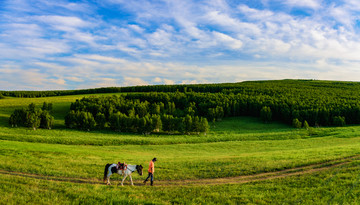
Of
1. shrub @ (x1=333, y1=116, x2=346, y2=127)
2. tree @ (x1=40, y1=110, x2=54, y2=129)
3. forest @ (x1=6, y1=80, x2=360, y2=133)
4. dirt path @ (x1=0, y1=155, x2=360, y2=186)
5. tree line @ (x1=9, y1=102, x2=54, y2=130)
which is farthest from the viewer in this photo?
shrub @ (x1=333, y1=116, x2=346, y2=127)

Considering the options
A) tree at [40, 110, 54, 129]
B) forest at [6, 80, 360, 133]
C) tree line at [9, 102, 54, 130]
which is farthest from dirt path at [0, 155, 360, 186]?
tree at [40, 110, 54, 129]

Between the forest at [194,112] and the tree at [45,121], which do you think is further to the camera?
the forest at [194,112]

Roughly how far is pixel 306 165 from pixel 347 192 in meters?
9.31

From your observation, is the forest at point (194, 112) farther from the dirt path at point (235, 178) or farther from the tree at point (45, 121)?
the dirt path at point (235, 178)

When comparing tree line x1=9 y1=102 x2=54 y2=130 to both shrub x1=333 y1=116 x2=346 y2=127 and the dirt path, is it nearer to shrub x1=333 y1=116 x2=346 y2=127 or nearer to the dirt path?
the dirt path

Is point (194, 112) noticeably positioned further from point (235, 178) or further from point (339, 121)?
point (235, 178)

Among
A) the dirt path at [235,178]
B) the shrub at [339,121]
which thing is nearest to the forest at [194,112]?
the shrub at [339,121]

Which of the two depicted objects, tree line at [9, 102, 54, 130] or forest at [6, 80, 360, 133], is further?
forest at [6, 80, 360, 133]

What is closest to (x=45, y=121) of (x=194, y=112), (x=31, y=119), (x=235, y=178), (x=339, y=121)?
(x=31, y=119)

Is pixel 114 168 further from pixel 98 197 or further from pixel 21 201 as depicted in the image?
pixel 21 201

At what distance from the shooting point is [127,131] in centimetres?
8362

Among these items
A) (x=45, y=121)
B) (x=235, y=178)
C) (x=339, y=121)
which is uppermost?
(x=235, y=178)

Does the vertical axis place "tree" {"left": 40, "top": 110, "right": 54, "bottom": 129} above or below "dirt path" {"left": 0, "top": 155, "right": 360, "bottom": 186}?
below

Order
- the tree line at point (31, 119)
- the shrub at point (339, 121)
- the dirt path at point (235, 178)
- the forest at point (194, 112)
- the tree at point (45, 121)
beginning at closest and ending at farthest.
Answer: the dirt path at point (235, 178), the tree line at point (31, 119), the tree at point (45, 121), the forest at point (194, 112), the shrub at point (339, 121)
